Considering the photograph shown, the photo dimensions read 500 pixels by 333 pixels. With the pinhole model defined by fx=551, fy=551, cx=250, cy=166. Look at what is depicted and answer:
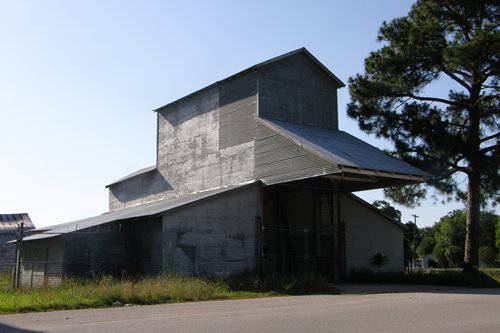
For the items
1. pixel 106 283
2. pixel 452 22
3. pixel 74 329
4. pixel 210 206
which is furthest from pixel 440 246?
pixel 74 329

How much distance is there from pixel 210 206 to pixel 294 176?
398 cm

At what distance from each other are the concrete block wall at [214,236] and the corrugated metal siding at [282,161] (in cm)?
121

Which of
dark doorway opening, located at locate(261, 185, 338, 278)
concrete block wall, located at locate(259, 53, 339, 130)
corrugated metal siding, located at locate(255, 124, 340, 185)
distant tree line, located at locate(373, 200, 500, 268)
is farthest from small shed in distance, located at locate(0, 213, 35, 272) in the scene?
distant tree line, located at locate(373, 200, 500, 268)

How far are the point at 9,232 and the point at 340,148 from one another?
33.4m

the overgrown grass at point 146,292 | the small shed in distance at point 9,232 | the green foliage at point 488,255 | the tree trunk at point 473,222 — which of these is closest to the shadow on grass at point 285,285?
the overgrown grass at point 146,292

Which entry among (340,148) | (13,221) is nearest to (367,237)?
(340,148)

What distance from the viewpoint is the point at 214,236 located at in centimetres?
2439

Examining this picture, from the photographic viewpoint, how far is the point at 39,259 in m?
27.9

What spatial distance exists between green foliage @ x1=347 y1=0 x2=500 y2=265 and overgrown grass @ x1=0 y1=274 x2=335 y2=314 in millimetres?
10535

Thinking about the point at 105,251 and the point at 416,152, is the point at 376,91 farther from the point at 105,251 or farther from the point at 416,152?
the point at 105,251

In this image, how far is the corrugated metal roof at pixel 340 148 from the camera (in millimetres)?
23688

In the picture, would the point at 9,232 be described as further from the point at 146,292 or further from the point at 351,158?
the point at 146,292

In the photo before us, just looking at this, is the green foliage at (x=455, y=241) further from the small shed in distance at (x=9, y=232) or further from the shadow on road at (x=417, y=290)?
the small shed in distance at (x=9, y=232)

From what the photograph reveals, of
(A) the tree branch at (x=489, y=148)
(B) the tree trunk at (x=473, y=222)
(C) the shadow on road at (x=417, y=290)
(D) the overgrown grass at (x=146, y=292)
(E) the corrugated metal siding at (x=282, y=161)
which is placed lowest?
(C) the shadow on road at (x=417, y=290)
